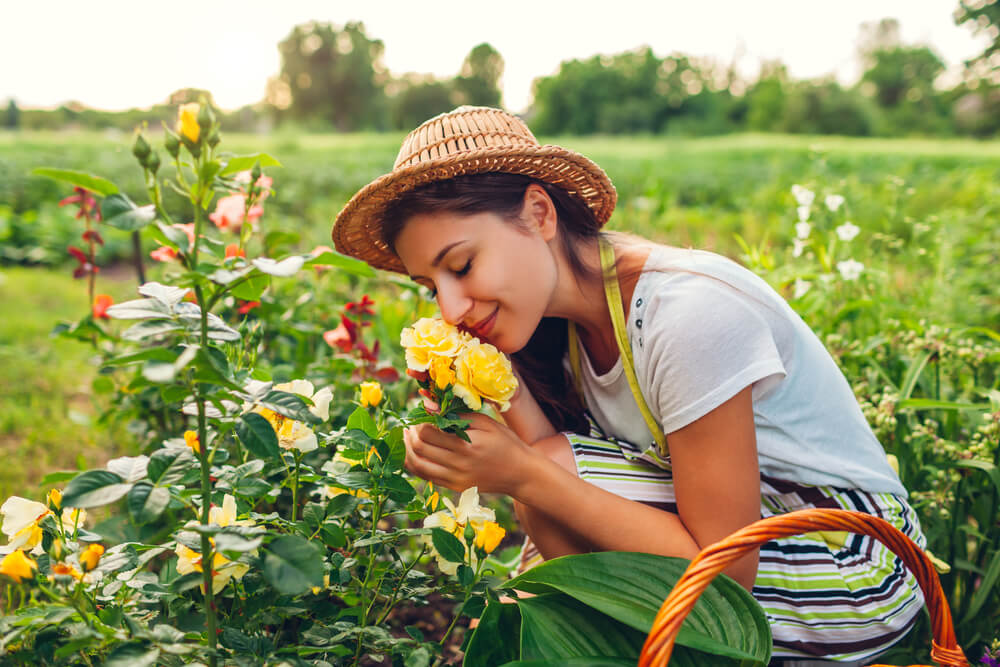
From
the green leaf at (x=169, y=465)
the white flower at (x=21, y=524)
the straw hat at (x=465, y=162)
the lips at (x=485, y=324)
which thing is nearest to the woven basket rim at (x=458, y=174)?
the straw hat at (x=465, y=162)

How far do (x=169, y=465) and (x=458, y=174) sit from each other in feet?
2.29

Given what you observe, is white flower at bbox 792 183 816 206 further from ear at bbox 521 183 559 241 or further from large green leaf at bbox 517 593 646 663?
large green leaf at bbox 517 593 646 663

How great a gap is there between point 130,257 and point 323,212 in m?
1.53

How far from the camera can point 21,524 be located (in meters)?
0.81

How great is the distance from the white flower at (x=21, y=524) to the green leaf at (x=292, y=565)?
33 cm

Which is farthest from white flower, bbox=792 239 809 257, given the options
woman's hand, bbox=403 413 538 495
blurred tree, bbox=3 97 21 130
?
blurred tree, bbox=3 97 21 130

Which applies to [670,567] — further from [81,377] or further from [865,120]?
[865,120]

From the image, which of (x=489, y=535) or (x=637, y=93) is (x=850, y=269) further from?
(x=637, y=93)

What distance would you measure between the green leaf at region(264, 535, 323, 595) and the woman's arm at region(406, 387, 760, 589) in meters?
0.41

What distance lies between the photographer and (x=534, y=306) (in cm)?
125

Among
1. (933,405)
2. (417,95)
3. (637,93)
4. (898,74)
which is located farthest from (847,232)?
(898,74)

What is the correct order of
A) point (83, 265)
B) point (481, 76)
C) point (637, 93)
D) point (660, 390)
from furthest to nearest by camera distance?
point (481, 76)
point (637, 93)
point (83, 265)
point (660, 390)

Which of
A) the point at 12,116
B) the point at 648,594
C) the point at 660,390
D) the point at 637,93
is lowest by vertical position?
the point at 648,594

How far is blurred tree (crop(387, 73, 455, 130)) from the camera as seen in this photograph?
49.6 meters
